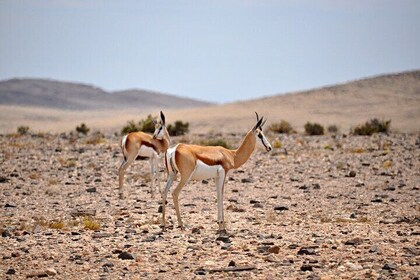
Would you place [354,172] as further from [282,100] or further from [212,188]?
[282,100]

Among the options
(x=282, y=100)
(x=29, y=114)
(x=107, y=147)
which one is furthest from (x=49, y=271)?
(x=29, y=114)

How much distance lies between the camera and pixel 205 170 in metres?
12.6

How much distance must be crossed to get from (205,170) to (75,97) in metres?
144

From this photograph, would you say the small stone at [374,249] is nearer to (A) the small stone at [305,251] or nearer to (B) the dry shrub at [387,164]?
(A) the small stone at [305,251]

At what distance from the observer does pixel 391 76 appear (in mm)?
87812

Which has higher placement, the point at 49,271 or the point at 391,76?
the point at 391,76

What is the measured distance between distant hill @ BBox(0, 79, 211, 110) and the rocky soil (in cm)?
11569

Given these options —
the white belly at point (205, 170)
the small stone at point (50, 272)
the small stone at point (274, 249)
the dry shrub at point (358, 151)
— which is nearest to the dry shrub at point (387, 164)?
the dry shrub at point (358, 151)

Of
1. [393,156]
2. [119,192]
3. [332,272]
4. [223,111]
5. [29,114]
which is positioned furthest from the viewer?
[29,114]

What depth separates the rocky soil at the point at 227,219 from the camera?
9.80 metres

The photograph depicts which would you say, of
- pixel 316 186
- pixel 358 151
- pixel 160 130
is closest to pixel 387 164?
pixel 358 151

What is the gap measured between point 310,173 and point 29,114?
81178mm

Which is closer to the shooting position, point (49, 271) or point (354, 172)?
point (49, 271)

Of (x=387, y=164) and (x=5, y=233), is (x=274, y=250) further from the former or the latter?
(x=387, y=164)
